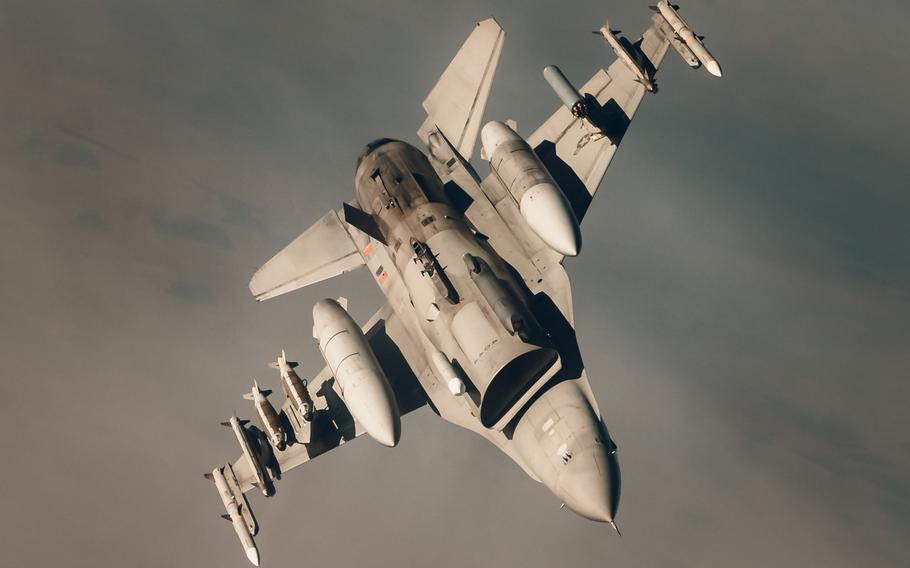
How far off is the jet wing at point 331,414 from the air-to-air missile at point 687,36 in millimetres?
20774

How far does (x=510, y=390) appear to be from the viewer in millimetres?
35062

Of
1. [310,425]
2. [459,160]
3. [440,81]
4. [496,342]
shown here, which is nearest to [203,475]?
[310,425]

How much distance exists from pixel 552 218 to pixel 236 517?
21.1m

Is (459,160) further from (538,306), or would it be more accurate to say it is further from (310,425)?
(310,425)

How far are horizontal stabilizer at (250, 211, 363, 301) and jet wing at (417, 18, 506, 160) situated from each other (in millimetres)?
7342

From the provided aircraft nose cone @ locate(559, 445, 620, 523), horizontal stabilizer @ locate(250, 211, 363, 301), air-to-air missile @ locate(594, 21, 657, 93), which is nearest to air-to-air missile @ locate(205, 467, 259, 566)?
horizontal stabilizer @ locate(250, 211, 363, 301)

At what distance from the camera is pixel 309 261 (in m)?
43.3

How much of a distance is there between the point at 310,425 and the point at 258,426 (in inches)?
158

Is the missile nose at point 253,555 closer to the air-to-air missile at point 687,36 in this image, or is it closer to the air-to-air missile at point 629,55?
the air-to-air missile at point 629,55

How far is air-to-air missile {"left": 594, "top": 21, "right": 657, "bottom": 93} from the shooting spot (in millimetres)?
42938

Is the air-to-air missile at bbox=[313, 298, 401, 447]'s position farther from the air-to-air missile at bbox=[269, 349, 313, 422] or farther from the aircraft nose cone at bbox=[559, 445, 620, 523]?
the aircraft nose cone at bbox=[559, 445, 620, 523]

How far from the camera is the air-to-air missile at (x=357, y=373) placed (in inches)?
1347

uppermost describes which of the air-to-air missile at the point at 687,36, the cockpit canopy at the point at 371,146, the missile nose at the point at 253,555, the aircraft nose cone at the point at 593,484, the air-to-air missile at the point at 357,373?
the cockpit canopy at the point at 371,146

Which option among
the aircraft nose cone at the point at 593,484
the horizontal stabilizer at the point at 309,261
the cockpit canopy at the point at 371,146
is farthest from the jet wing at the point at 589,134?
the aircraft nose cone at the point at 593,484
